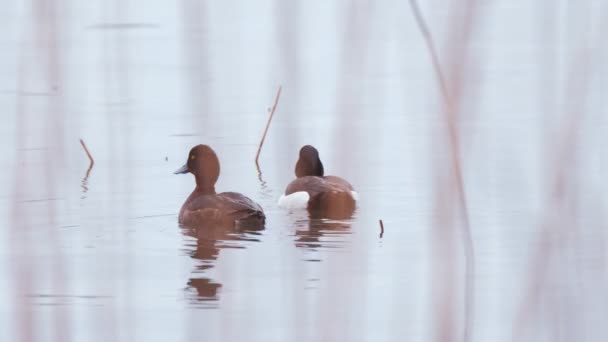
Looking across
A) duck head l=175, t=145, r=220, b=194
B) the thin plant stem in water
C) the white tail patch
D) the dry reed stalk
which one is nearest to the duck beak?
duck head l=175, t=145, r=220, b=194

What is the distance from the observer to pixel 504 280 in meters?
6.89

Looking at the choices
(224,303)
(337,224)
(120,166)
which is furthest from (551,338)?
(337,224)

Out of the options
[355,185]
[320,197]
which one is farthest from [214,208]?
[355,185]

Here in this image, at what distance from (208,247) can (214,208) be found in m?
0.83

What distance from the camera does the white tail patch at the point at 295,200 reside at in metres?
9.41

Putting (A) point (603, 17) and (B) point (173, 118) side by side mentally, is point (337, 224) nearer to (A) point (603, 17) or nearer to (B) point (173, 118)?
(B) point (173, 118)

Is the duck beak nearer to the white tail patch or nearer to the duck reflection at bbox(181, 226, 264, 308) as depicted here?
the white tail patch

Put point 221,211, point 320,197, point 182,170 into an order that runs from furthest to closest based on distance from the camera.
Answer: point 182,170
point 320,197
point 221,211

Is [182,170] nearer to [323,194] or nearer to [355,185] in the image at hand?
[323,194]

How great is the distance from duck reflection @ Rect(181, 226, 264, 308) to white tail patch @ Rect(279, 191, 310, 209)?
0.61 m

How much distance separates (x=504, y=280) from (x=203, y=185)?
326 centimetres

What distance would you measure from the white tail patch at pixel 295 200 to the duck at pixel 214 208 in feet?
1.51

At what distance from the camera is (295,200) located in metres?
9.47

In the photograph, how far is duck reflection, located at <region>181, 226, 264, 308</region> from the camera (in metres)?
6.45
